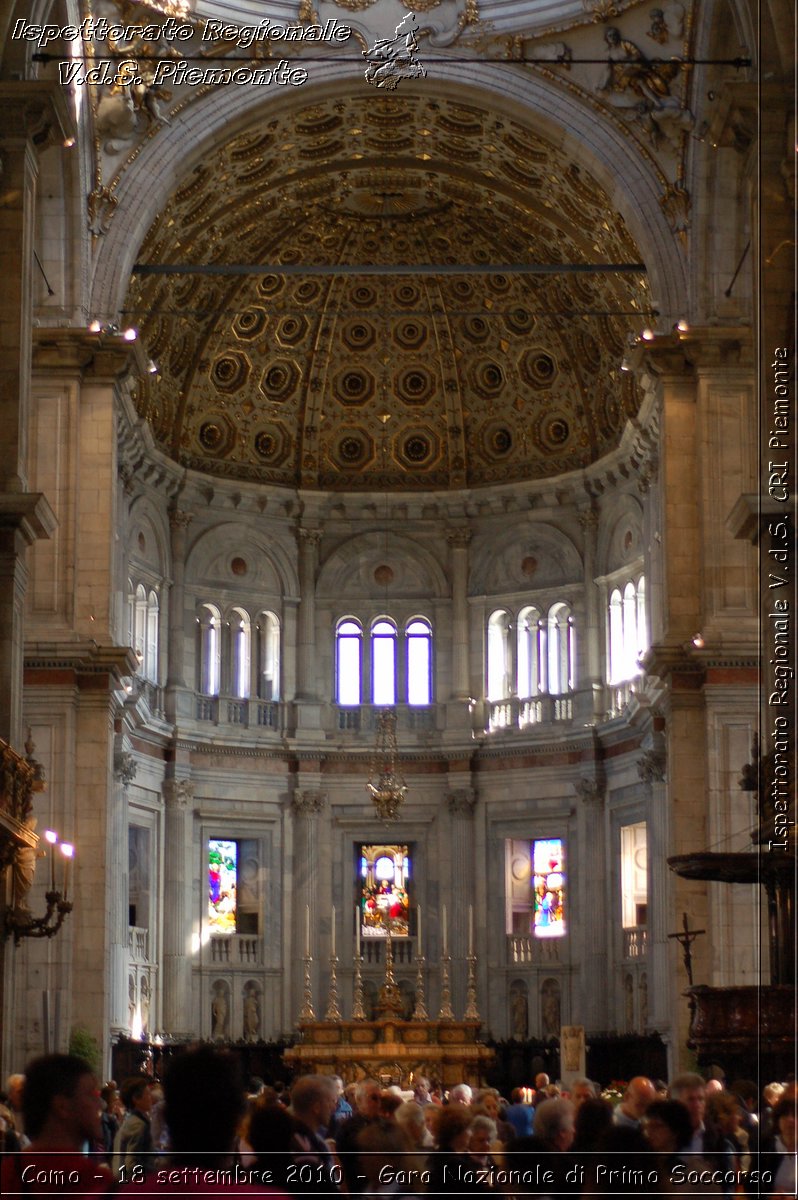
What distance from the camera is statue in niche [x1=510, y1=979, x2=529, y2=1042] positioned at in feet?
136

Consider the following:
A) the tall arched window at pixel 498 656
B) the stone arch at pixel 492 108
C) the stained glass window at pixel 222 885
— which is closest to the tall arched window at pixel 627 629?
the tall arched window at pixel 498 656

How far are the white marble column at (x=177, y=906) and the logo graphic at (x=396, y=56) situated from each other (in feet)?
49.8

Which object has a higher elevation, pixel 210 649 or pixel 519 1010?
pixel 210 649

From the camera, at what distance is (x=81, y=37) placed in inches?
1216

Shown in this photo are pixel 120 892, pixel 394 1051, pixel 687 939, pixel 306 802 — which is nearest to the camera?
pixel 687 939

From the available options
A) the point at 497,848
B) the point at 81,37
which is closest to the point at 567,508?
the point at 497,848

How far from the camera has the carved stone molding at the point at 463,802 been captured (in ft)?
142

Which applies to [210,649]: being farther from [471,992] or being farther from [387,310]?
[471,992]

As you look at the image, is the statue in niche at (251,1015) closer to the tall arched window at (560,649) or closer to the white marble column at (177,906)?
the white marble column at (177,906)

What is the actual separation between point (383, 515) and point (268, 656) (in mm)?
4192

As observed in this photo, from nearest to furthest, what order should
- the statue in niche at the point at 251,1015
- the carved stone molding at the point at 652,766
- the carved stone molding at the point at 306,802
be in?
the carved stone molding at the point at 652,766 → the statue in niche at the point at 251,1015 → the carved stone molding at the point at 306,802

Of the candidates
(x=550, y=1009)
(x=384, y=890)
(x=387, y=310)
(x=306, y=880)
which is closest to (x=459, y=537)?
(x=387, y=310)

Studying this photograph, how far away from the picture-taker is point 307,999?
3828 cm

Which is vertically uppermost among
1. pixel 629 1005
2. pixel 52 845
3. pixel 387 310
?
pixel 387 310
